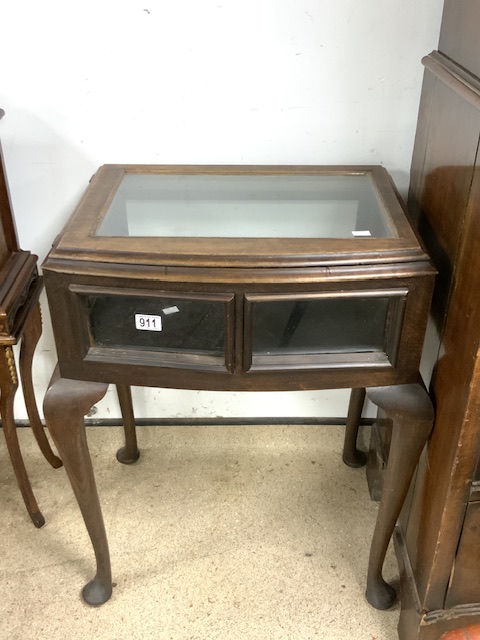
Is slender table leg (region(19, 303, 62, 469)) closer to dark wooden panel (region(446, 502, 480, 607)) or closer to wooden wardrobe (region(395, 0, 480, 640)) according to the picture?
wooden wardrobe (region(395, 0, 480, 640))

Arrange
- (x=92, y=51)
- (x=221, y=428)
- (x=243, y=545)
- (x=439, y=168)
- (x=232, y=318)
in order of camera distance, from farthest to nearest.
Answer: (x=221, y=428) → (x=243, y=545) → (x=92, y=51) → (x=439, y=168) → (x=232, y=318)

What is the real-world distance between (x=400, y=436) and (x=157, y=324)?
1.45 ft

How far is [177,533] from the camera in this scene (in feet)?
4.87

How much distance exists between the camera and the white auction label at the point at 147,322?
104 cm

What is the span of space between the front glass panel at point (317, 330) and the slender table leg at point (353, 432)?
0.49 m

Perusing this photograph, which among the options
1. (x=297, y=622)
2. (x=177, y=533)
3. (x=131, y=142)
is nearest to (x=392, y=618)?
(x=297, y=622)

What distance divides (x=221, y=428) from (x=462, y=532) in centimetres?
81

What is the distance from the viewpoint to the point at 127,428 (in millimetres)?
1610

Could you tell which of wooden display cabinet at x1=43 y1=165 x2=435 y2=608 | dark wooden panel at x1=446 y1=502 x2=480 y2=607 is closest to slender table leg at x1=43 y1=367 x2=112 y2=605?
wooden display cabinet at x1=43 y1=165 x2=435 y2=608

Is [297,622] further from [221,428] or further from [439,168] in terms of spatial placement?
[439,168]

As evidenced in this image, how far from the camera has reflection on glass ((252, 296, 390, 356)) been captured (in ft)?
3.44

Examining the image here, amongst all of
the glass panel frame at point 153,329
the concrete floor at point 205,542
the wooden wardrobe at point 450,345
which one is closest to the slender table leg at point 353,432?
the concrete floor at point 205,542

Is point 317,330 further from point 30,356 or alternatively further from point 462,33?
point 30,356

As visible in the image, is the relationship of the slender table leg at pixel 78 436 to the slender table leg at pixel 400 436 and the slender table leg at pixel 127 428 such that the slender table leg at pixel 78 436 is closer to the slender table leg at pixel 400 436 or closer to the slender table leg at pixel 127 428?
the slender table leg at pixel 127 428
